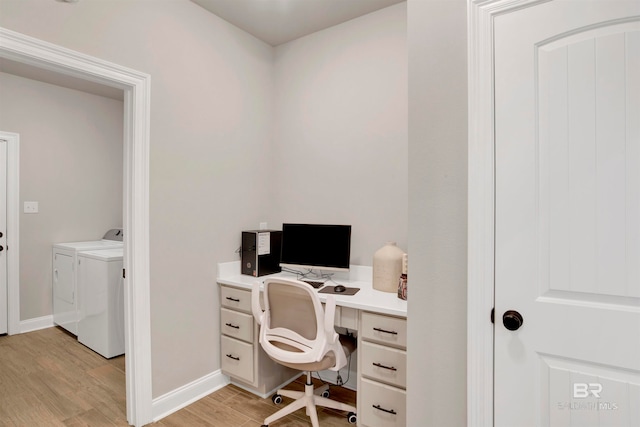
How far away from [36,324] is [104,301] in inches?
58.8

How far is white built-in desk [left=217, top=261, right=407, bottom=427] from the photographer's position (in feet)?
5.98

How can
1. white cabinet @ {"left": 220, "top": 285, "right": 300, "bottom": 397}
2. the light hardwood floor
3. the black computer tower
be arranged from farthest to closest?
the black computer tower
white cabinet @ {"left": 220, "top": 285, "right": 300, "bottom": 397}
the light hardwood floor

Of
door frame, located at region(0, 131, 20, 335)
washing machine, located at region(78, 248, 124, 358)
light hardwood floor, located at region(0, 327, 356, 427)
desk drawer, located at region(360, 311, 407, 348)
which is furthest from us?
door frame, located at region(0, 131, 20, 335)

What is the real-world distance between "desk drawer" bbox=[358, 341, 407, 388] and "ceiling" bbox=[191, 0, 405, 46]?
7.63 feet

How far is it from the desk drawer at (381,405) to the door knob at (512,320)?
0.87 m

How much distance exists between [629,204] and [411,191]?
68cm

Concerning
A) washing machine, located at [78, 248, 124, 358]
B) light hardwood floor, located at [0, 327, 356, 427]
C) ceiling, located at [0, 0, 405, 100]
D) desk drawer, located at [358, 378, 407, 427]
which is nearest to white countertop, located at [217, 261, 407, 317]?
desk drawer, located at [358, 378, 407, 427]

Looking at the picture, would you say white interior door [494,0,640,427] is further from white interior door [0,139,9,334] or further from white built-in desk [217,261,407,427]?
white interior door [0,139,9,334]

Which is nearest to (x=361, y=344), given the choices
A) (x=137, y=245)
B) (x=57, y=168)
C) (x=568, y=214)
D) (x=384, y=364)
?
(x=384, y=364)

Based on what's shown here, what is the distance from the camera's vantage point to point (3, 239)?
11.6ft

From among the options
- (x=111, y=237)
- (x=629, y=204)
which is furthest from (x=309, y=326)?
(x=111, y=237)

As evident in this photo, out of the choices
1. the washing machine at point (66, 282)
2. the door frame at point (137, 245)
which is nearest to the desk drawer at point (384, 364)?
the door frame at point (137, 245)

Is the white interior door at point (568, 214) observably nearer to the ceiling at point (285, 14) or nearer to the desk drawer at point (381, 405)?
the desk drawer at point (381, 405)

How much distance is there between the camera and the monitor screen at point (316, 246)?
7.96 feet
